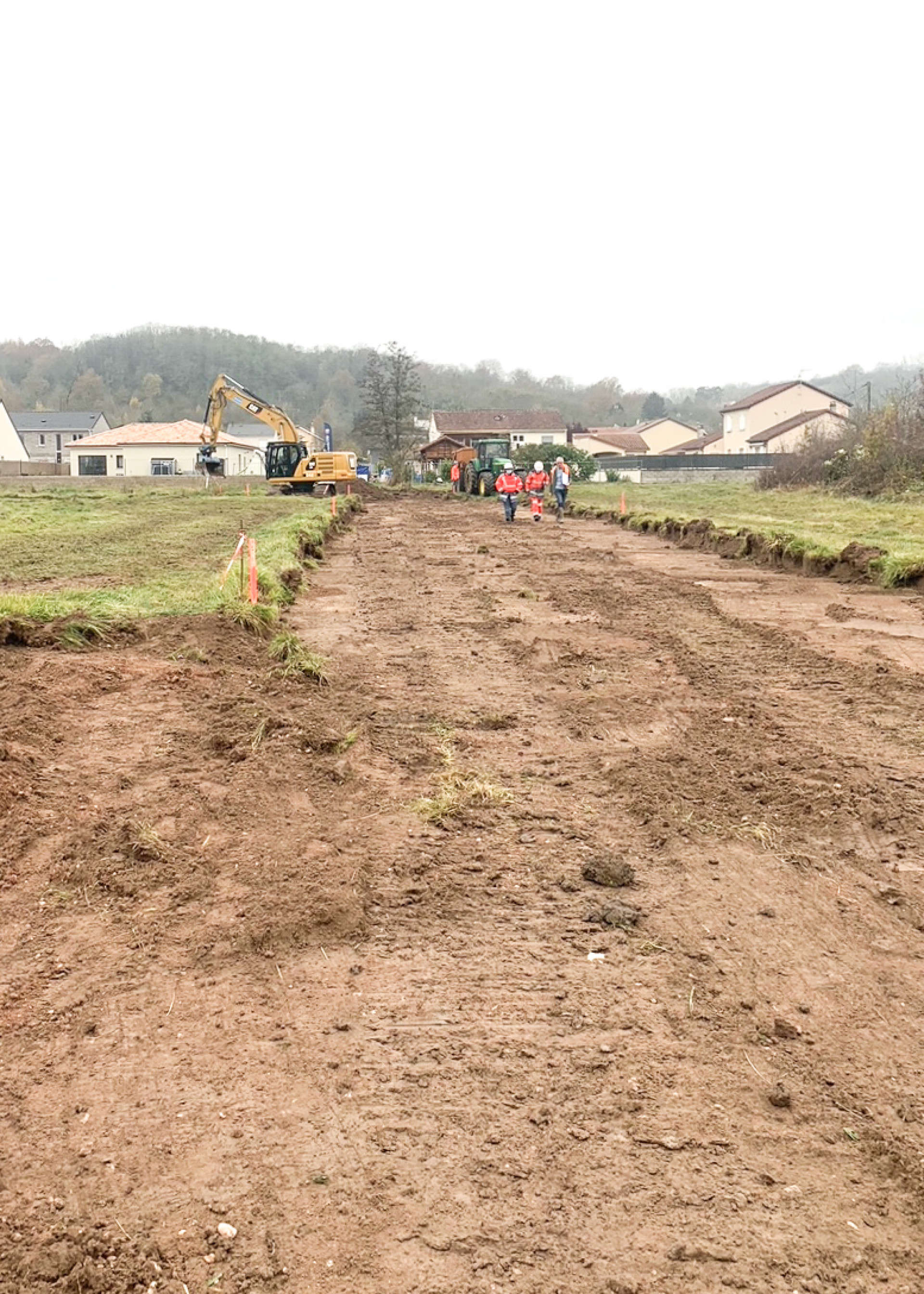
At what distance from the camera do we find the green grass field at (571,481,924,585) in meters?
15.7

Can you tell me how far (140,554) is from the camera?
17016mm

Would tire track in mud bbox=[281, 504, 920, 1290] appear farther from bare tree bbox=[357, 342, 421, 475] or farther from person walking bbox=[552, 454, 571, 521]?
bare tree bbox=[357, 342, 421, 475]

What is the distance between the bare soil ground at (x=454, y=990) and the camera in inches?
104

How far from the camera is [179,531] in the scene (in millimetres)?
22594

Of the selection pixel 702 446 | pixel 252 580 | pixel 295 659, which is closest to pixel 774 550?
pixel 252 580

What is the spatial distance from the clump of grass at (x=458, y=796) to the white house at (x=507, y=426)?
289ft

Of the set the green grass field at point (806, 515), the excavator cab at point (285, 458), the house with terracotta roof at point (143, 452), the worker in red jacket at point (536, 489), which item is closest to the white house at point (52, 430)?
the house with terracotta roof at point (143, 452)

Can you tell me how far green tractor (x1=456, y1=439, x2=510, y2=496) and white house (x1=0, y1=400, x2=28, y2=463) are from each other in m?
50.2

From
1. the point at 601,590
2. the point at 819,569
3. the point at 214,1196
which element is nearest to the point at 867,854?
the point at 214,1196

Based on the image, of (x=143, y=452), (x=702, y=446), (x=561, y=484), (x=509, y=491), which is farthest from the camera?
(x=702, y=446)

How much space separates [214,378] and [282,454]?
84076 mm

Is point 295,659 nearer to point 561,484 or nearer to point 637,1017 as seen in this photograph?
point 637,1017

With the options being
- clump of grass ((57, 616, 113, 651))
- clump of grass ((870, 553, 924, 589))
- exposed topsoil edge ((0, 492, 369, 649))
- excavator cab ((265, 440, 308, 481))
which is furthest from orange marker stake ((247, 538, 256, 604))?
excavator cab ((265, 440, 308, 481))

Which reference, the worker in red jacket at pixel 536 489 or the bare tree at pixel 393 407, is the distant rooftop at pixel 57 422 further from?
the worker in red jacket at pixel 536 489
